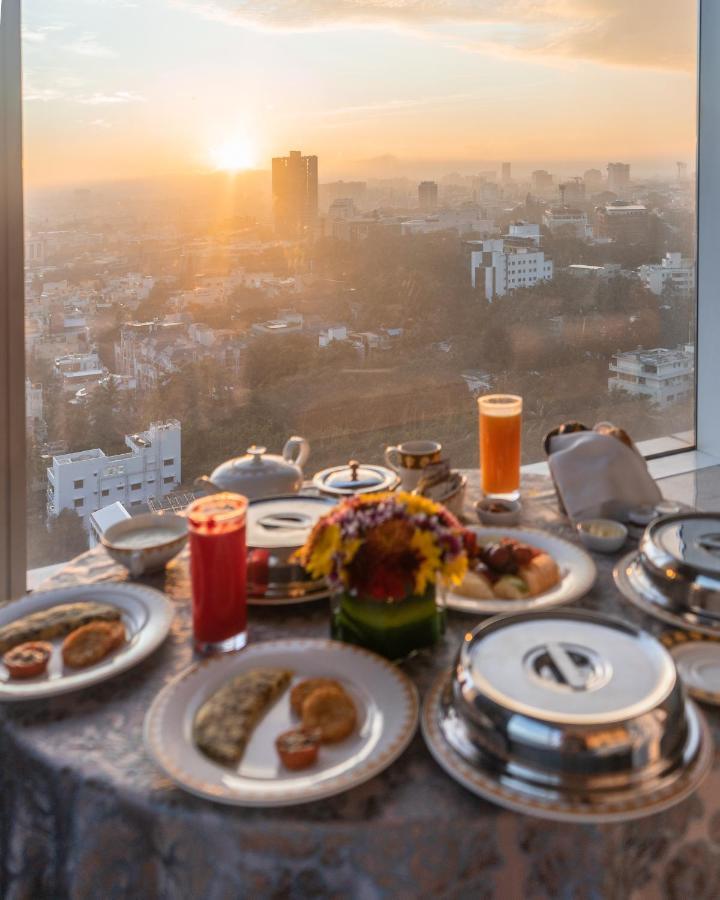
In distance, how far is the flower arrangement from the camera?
84cm

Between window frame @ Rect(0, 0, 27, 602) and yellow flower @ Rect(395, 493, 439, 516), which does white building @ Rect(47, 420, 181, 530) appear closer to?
window frame @ Rect(0, 0, 27, 602)

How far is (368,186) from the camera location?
206cm

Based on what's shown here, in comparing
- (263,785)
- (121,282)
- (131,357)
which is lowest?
(263,785)

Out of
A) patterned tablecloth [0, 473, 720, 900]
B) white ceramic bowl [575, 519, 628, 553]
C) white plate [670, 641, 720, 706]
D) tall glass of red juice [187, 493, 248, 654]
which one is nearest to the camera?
patterned tablecloth [0, 473, 720, 900]

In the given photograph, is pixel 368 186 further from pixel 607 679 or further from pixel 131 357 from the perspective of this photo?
pixel 607 679

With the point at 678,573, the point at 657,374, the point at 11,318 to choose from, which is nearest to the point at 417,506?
the point at 678,573

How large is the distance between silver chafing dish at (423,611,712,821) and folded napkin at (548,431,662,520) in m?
0.49

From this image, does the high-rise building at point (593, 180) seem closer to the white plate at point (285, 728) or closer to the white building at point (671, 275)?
the white building at point (671, 275)

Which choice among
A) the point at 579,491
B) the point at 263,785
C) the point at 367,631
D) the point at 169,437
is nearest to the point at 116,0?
the point at 169,437

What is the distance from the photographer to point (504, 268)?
91.2 inches

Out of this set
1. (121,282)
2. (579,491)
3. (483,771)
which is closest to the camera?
(483,771)

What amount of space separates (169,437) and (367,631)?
1178mm

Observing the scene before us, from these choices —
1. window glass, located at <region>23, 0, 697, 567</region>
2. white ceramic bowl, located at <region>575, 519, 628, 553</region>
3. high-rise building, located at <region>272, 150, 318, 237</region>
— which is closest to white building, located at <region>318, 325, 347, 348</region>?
window glass, located at <region>23, 0, 697, 567</region>

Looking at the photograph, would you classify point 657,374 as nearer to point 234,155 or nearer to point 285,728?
point 234,155
